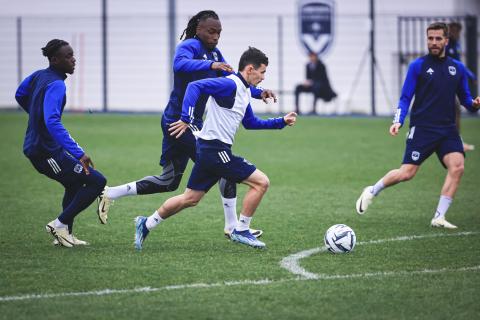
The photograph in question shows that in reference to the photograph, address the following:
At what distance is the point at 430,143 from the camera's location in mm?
9680

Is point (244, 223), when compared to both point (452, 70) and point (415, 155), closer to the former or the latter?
point (415, 155)

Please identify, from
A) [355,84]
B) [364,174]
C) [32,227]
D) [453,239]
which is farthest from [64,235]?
[355,84]

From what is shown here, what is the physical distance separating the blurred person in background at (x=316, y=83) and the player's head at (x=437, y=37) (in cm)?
1574

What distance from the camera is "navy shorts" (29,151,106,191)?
27.2 feet

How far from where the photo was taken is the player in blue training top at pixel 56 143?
8.05m

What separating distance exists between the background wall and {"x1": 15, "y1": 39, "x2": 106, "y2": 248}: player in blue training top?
751 inches

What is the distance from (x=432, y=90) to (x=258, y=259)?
3.14 m

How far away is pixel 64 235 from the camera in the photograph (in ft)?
27.5

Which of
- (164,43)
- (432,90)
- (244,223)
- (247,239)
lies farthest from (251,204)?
(164,43)

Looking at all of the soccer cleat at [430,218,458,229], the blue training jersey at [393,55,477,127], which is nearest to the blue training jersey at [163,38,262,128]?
the blue training jersey at [393,55,477,127]

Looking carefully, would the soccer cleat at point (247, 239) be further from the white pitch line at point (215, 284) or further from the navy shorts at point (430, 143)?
the navy shorts at point (430, 143)

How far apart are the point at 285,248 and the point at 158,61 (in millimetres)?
21032

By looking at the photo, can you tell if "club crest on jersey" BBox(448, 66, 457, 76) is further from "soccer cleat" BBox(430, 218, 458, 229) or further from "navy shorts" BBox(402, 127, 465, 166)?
"soccer cleat" BBox(430, 218, 458, 229)

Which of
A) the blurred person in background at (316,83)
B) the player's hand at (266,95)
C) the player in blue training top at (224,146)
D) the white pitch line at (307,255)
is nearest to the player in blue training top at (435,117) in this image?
the white pitch line at (307,255)
